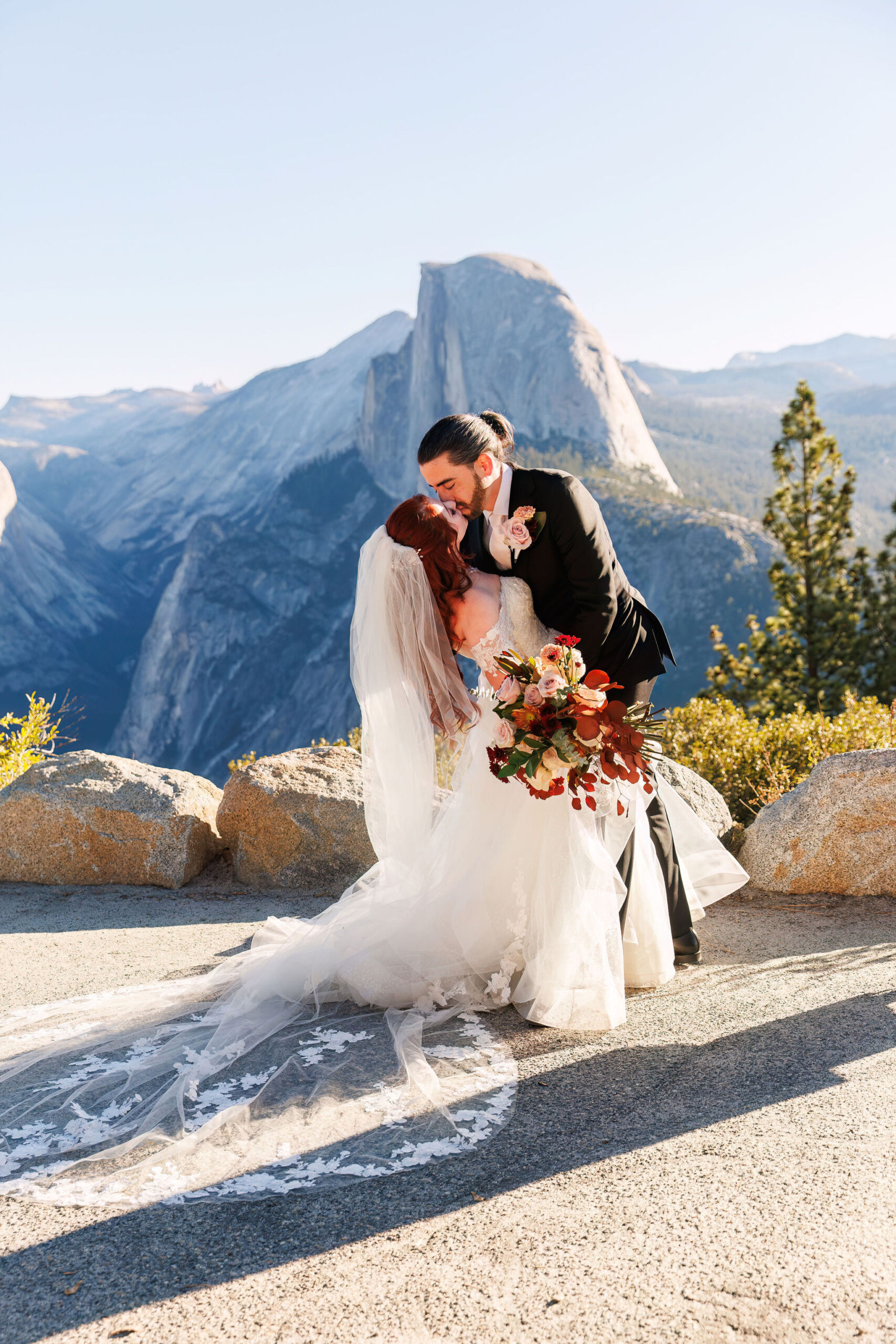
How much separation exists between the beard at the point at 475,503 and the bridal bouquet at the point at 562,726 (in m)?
0.59

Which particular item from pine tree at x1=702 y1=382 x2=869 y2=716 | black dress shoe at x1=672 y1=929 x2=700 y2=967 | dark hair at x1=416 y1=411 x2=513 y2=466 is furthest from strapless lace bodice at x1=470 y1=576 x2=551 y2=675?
pine tree at x1=702 y1=382 x2=869 y2=716

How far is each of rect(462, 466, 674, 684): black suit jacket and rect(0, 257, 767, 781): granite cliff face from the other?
46.5 meters

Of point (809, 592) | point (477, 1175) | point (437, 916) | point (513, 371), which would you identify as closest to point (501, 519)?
point (437, 916)

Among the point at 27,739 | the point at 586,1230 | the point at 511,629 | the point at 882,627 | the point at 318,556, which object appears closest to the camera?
the point at 586,1230

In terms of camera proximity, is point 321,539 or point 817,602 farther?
point 321,539

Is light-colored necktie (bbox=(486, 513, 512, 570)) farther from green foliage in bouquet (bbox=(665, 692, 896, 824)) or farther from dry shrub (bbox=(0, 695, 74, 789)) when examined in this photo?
dry shrub (bbox=(0, 695, 74, 789))

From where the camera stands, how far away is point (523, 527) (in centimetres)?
330

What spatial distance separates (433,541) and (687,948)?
2.24 meters

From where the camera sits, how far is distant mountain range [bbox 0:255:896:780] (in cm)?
5491

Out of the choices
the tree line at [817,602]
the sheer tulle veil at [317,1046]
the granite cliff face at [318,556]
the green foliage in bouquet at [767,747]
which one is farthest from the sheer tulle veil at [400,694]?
the granite cliff face at [318,556]

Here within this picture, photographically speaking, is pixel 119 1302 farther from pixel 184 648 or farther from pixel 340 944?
pixel 184 648

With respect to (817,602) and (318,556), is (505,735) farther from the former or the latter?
(318,556)

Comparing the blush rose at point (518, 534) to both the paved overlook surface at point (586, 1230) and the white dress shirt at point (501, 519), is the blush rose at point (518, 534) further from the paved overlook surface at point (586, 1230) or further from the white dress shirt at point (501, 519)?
the paved overlook surface at point (586, 1230)

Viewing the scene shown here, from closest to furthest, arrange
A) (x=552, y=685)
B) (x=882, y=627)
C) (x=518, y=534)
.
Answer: (x=552, y=685) < (x=518, y=534) < (x=882, y=627)
